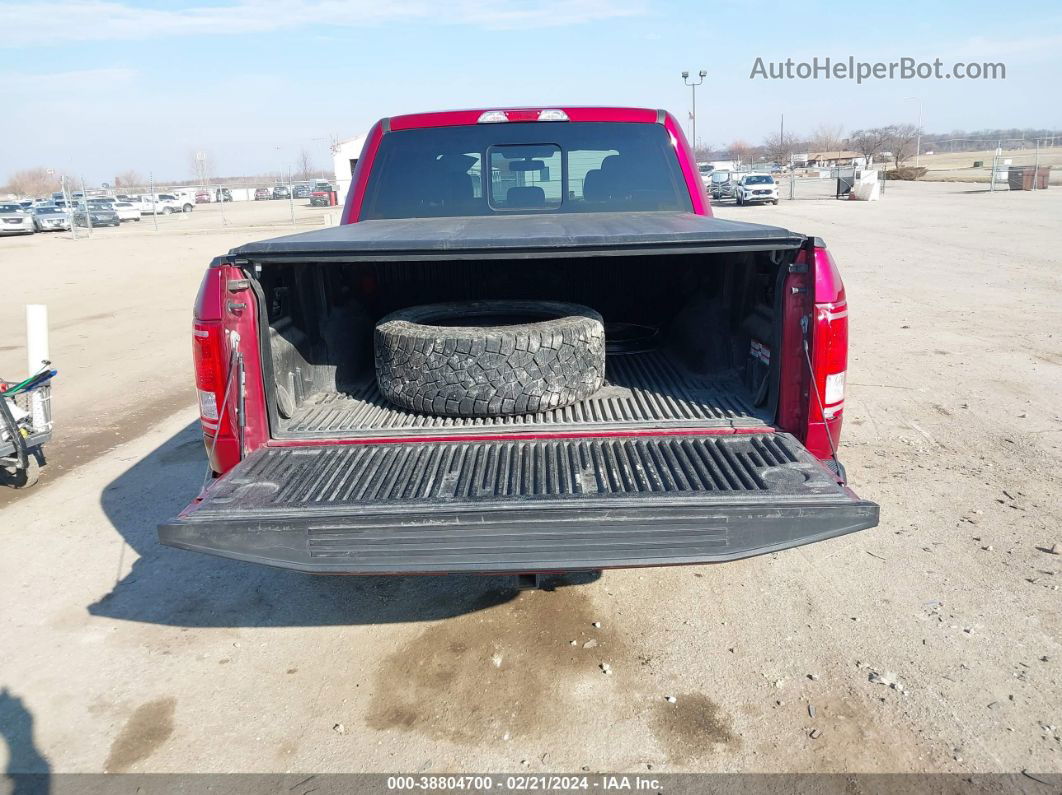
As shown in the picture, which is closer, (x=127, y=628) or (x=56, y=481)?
(x=127, y=628)

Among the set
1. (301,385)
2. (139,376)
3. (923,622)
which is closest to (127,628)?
(301,385)

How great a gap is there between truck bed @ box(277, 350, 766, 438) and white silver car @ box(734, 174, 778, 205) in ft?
109

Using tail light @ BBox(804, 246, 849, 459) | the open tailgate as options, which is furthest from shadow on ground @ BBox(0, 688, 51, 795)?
tail light @ BBox(804, 246, 849, 459)

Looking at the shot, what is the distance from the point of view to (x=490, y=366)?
3148 millimetres

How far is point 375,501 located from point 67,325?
33.8 ft

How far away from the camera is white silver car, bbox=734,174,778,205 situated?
34375 millimetres

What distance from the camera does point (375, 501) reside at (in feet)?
8.46

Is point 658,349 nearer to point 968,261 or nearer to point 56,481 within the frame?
point 56,481

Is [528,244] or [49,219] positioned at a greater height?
[49,219]

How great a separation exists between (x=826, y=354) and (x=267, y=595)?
2.75 metres

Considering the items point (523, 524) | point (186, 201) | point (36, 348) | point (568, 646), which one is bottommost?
point (568, 646)

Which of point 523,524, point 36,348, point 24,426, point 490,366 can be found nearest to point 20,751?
point 523,524

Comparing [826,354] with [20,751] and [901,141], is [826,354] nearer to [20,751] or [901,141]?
[20,751]

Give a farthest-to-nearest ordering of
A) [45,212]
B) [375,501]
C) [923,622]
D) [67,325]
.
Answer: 1. [45,212]
2. [67,325]
3. [923,622]
4. [375,501]
